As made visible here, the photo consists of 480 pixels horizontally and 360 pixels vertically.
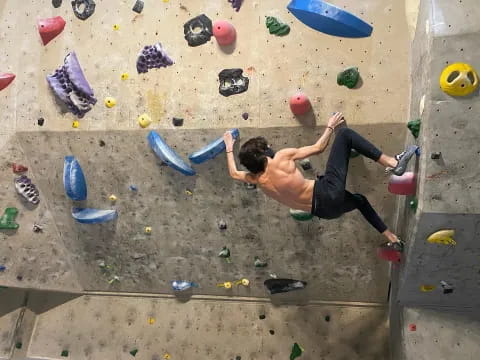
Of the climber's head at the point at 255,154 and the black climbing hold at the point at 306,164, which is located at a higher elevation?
the climber's head at the point at 255,154

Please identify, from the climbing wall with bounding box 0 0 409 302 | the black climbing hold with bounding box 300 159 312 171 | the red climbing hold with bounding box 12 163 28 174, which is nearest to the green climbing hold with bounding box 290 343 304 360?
the climbing wall with bounding box 0 0 409 302

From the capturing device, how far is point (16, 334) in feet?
15.6

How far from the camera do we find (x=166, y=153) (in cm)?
352

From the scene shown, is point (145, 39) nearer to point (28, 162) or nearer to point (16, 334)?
point (28, 162)

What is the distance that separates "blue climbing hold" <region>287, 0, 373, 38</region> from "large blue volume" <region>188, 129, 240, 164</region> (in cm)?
95

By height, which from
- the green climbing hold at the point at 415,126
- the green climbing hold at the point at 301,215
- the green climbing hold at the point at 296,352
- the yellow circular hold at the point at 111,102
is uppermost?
the yellow circular hold at the point at 111,102

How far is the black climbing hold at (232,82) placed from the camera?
3.37 metres

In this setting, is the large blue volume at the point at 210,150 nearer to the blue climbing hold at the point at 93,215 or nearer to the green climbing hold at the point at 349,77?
the green climbing hold at the point at 349,77

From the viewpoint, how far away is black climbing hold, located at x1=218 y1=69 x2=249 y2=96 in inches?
133

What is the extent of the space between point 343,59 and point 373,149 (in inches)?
31.8

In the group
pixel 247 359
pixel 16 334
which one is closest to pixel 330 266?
pixel 247 359

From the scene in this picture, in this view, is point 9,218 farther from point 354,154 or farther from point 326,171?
point 354,154

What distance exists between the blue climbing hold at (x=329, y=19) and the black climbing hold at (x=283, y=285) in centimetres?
217

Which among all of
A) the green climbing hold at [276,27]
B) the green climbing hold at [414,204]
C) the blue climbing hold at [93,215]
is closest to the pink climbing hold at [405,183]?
the green climbing hold at [414,204]
